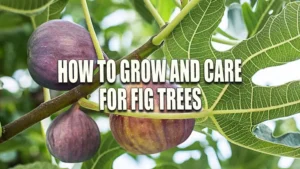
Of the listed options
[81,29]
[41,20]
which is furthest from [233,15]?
[81,29]

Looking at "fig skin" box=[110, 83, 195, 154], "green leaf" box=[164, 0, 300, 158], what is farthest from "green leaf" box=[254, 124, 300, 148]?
"fig skin" box=[110, 83, 195, 154]

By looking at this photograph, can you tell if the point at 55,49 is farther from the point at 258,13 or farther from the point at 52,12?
the point at 258,13

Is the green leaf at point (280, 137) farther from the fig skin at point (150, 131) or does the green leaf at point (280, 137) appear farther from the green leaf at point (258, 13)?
the green leaf at point (258, 13)

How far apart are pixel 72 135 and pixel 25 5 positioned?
39 cm

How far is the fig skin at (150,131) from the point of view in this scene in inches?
43.1

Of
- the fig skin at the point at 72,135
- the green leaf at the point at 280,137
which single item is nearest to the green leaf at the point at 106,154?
the fig skin at the point at 72,135

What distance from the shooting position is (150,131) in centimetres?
110

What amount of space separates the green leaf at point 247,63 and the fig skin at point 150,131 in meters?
0.06

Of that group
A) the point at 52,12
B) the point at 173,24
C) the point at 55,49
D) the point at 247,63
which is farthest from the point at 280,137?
the point at 52,12

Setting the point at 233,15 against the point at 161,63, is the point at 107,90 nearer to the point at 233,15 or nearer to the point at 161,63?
the point at 161,63

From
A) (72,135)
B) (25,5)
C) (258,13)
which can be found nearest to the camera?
(72,135)

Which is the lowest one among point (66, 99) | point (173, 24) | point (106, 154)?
point (106, 154)

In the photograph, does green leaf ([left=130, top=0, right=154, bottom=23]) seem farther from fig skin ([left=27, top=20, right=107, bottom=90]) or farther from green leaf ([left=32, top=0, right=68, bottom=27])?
fig skin ([left=27, top=20, right=107, bottom=90])

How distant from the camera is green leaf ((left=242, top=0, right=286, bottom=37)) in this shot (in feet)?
5.37
